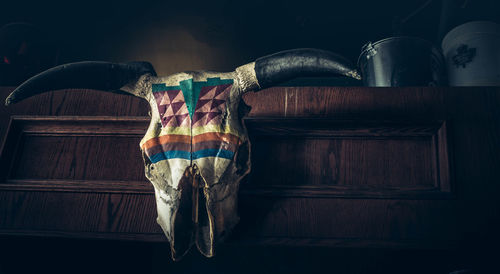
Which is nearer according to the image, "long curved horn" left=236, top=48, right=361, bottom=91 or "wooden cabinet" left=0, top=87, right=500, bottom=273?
"long curved horn" left=236, top=48, right=361, bottom=91

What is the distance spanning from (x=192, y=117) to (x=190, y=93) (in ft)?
0.30

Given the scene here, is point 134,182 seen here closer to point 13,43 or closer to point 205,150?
point 205,150

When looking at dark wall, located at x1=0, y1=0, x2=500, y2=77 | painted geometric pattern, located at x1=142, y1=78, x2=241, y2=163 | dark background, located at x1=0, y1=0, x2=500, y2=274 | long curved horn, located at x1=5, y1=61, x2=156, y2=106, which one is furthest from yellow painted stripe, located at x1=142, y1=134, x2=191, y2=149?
dark wall, located at x1=0, y1=0, x2=500, y2=77

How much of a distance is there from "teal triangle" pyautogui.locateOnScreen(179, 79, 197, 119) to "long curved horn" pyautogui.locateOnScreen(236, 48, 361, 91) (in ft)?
0.50

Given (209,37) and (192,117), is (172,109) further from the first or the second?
(209,37)

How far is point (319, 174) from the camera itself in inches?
51.5

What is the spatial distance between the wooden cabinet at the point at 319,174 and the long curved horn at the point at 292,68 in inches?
8.8

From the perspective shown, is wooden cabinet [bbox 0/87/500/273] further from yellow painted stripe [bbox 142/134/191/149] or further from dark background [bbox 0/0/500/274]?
dark background [bbox 0/0/500/274]

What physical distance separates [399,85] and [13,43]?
68.5 inches

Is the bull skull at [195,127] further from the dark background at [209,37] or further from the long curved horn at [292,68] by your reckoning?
the dark background at [209,37]

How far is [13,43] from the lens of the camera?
1.66m

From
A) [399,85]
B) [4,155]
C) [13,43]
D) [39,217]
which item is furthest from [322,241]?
[13,43]

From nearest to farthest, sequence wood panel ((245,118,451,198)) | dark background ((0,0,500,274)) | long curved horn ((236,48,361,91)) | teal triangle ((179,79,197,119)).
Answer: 1. long curved horn ((236,48,361,91))
2. teal triangle ((179,79,197,119))
3. wood panel ((245,118,451,198))
4. dark background ((0,0,500,274))

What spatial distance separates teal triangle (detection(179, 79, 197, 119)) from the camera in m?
1.14
